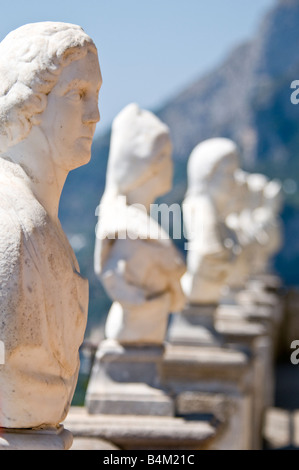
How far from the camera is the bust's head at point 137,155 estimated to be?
4.71 metres

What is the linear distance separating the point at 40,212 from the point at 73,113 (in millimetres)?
342

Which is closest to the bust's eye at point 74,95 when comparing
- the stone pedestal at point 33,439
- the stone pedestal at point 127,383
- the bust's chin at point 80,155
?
the bust's chin at point 80,155

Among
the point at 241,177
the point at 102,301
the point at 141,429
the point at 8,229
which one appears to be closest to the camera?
the point at 8,229

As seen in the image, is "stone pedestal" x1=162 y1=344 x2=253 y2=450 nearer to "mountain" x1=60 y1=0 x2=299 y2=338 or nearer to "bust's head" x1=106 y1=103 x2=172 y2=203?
"bust's head" x1=106 y1=103 x2=172 y2=203

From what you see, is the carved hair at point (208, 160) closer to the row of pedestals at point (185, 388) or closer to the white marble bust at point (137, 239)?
the row of pedestals at point (185, 388)

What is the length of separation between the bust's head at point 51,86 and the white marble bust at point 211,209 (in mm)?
3696

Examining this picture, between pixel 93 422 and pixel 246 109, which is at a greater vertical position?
pixel 246 109

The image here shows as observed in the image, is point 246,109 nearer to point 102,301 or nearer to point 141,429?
point 102,301

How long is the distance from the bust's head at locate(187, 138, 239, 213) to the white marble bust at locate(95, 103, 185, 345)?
175 cm

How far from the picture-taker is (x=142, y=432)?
4.32 m

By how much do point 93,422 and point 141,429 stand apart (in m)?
0.23

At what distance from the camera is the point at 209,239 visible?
6.58 metres

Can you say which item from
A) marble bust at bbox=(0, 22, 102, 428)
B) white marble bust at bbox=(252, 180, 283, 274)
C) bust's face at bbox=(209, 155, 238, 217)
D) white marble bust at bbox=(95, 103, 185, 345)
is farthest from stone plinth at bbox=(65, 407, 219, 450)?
white marble bust at bbox=(252, 180, 283, 274)

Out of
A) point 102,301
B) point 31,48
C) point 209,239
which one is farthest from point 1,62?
point 102,301
